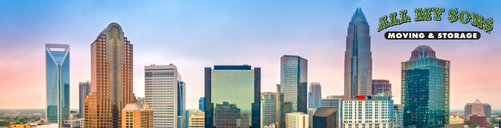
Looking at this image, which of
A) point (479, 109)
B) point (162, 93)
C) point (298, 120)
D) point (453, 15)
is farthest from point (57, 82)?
point (479, 109)

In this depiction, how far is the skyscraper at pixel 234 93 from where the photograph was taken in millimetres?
97812

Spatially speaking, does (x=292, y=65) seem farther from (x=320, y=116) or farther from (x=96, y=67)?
(x=96, y=67)

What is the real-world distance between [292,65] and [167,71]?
6988 cm

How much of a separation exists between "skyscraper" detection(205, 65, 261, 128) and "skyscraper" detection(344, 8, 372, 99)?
9569cm

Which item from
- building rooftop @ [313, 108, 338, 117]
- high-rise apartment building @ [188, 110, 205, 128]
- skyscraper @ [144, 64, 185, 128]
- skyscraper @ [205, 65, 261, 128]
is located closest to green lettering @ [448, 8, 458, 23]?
skyscraper @ [205, 65, 261, 128]

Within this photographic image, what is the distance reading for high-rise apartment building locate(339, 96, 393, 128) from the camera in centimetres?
7388

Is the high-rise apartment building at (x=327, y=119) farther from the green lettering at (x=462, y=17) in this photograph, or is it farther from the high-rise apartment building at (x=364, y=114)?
the green lettering at (x=462, y=17)

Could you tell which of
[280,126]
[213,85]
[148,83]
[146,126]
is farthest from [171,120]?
[280,126]

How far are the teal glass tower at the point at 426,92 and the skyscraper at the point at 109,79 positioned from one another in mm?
107021

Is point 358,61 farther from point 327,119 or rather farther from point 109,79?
point 109,79

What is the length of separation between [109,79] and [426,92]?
12099cm

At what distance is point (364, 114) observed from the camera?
7444cm

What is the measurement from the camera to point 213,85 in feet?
325

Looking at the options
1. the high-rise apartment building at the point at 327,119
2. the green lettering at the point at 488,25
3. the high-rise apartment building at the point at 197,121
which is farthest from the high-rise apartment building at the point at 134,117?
the high-rise apartment building at the point at 327,119
